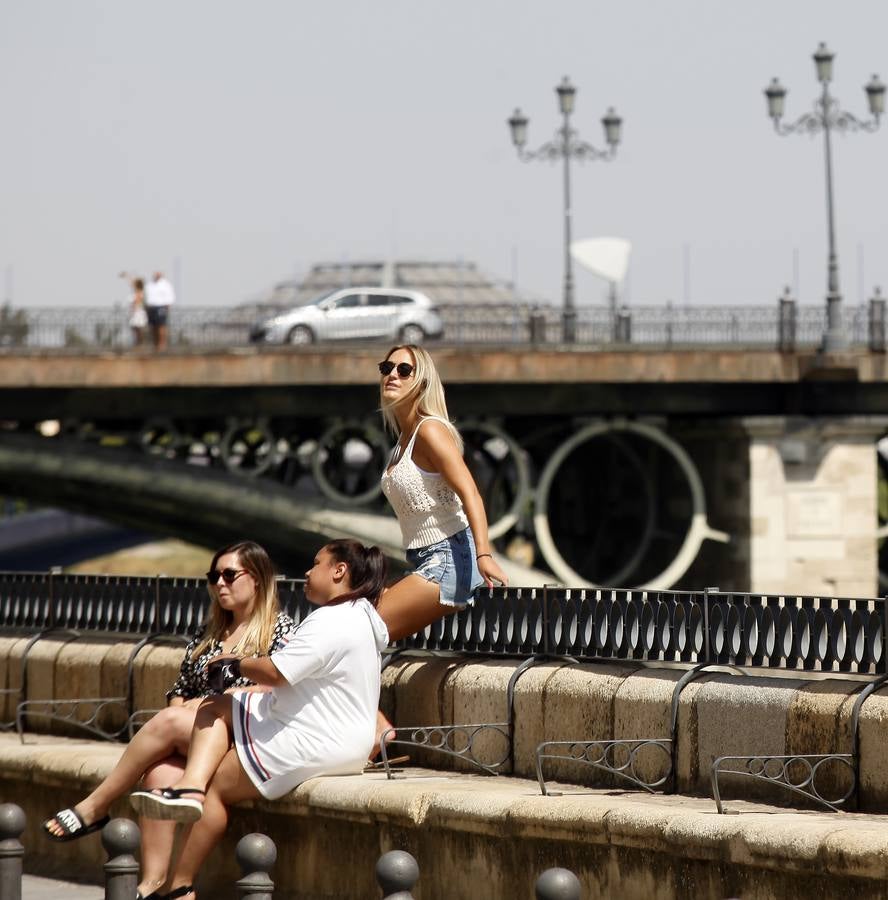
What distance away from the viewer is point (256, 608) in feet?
24.0

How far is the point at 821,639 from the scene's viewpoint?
673cm

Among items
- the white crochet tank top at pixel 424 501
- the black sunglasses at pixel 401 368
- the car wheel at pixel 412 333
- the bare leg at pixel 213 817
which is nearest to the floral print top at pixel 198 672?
the bare leg at pixel 213 817

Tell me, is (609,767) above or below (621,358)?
below

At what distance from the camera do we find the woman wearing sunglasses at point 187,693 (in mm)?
6703

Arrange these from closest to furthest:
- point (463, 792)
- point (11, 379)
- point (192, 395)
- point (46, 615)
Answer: point (463, 792) < point (46, 615) < point (11, 379) < point (192, 395)

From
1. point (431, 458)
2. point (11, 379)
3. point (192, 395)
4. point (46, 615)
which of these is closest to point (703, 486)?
point (192, 395)

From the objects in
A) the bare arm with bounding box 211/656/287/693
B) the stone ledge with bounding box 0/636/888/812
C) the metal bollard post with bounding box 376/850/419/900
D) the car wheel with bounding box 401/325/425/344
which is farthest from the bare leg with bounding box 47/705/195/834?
the car wheel with bounding box 401/325/425/344

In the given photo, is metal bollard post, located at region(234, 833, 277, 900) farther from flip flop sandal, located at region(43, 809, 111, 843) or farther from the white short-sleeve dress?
flip flop sandal, located at region(43, 809, 111, 843)

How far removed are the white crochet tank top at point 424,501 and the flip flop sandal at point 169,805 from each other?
3.95 feet

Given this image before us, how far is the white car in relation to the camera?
32.2m

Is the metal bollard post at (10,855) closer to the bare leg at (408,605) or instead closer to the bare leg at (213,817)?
the bare leg at (213,817)

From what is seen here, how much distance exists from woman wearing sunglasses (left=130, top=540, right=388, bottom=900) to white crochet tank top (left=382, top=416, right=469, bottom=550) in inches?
18.8

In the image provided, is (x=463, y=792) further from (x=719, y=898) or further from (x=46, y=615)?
(x=46, y=615)

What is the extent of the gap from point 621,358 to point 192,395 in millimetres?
5722
